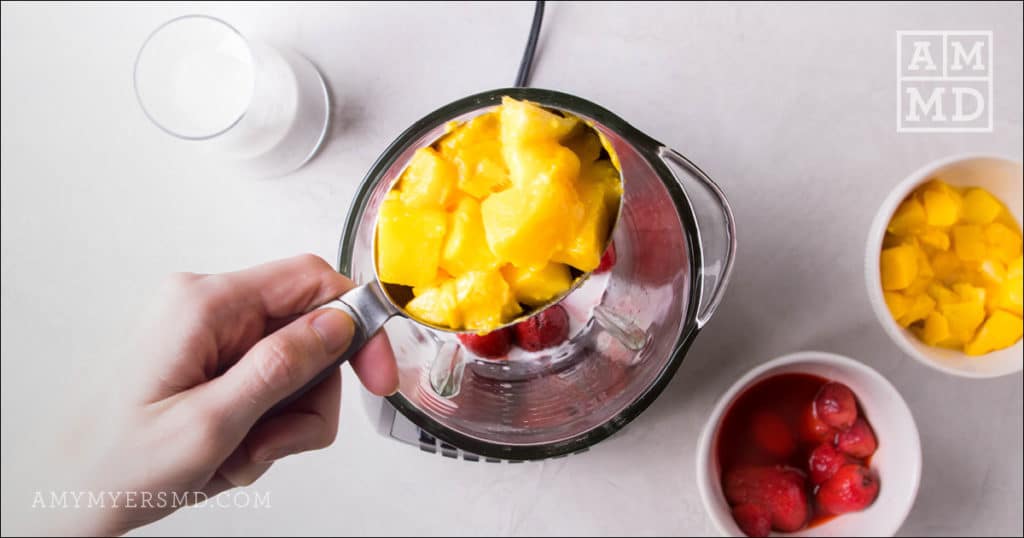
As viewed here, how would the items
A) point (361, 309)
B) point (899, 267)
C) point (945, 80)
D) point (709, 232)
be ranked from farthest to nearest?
point (945, 80), point (899, 267), point (709, 232), point (361, 309)

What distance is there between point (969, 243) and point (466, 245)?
28.6 inches

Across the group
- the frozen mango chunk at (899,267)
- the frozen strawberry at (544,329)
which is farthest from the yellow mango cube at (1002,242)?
the frozen strawberry at (544,329)

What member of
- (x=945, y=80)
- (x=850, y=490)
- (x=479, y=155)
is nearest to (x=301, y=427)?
(x=479, y=155)

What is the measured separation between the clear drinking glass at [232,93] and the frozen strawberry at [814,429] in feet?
2.53

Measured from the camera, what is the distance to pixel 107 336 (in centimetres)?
113

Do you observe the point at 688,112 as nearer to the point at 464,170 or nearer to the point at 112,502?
the point at 464,170

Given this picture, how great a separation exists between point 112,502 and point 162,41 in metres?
0.63

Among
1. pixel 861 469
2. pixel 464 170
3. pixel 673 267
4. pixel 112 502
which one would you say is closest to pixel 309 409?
pixel 112 502

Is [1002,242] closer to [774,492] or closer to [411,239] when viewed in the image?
[774,492]

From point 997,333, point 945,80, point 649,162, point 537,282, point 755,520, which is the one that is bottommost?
point 755,520

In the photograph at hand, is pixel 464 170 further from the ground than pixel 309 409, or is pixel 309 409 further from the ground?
pixel 464 170

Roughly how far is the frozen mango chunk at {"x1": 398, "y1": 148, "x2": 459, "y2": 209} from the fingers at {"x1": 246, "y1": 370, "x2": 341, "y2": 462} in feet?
0.80

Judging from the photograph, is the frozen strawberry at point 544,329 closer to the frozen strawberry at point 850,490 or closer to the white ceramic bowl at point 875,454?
the white ceramic bowl at point 875,454

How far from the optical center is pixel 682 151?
1.05m
